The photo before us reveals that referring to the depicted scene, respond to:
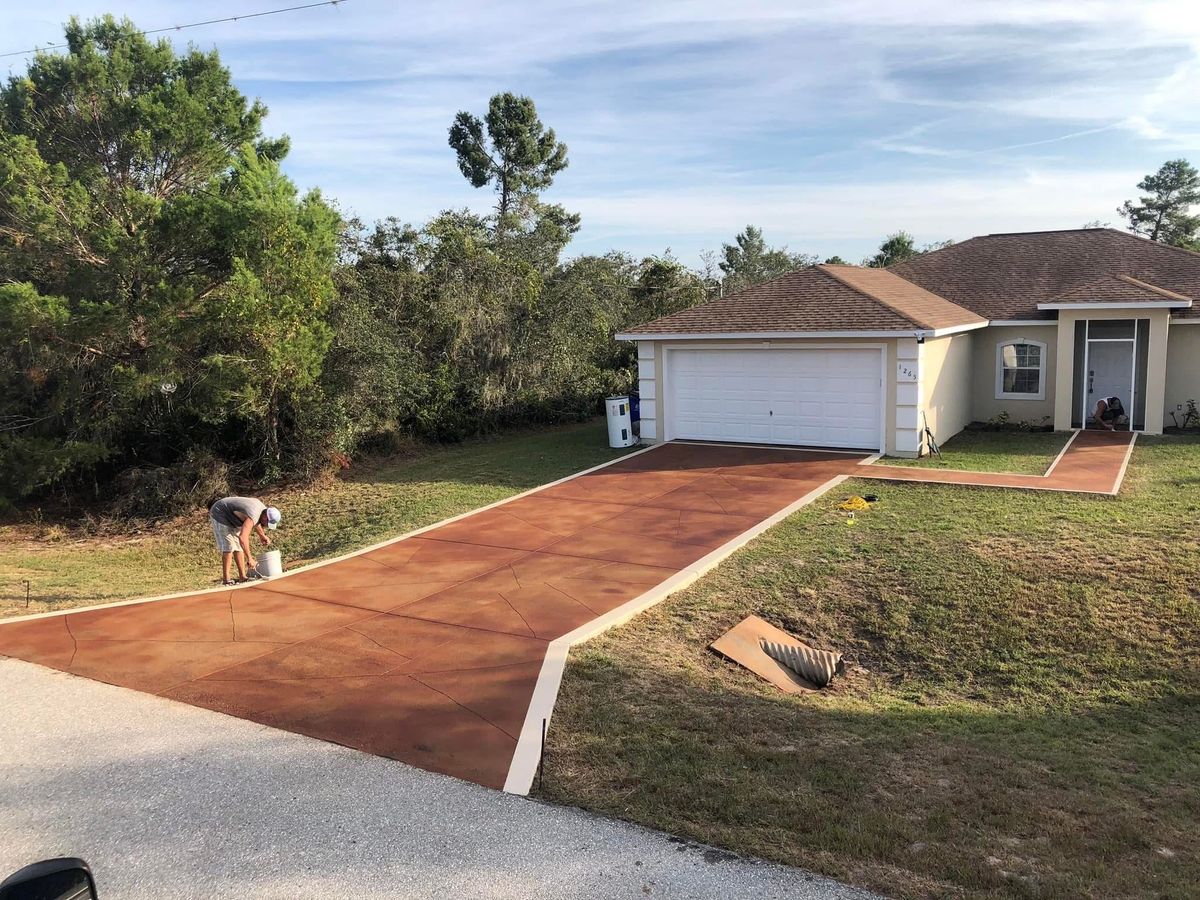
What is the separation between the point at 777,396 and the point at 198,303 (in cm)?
1121

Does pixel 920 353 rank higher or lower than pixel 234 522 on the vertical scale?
higher

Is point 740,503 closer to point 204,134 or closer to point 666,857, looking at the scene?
point 666,857

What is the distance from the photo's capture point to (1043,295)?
70.2 feet

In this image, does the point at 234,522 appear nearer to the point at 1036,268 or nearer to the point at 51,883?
the point at 51,883

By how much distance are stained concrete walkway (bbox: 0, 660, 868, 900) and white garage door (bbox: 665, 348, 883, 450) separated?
44.0 feet

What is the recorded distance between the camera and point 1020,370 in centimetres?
2103

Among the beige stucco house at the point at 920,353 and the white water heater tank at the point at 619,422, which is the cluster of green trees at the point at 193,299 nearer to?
the white water heater tank at the point at 619,422

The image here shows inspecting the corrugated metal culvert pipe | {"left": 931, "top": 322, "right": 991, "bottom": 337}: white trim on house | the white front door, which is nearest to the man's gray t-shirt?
the corrugated metal culvert pipe

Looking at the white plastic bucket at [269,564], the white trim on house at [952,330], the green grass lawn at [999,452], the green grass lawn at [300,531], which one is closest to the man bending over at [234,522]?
the white plastic bucket at [269,564]

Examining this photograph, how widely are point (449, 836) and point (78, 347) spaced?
14.3 m

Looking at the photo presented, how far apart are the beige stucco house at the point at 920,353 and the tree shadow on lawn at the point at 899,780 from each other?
10127mm

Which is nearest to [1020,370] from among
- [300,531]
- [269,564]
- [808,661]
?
[808,661]

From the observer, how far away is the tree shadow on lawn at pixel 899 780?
4.65 m

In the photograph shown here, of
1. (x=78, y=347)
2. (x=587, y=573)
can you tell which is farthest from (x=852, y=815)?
(x=78, y=347)
